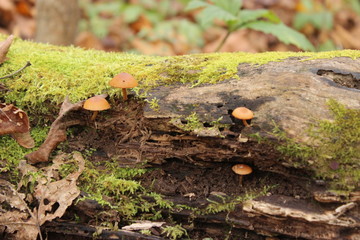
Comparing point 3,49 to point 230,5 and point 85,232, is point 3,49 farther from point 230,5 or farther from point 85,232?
point 230,5

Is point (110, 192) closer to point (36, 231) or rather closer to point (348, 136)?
point (36, 231)

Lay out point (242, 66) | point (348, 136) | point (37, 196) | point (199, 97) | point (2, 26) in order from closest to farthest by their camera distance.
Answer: point (348, 136)
point (37, 196)
point (199, 97)
point (242, 66)
point (2, 26)

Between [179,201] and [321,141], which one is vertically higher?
[321,141]

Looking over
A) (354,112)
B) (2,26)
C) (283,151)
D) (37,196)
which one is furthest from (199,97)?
(2,26)

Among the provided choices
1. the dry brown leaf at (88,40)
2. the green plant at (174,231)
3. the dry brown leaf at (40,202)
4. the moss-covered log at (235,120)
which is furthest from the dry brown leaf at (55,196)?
the dry brown leaf at (88,40)

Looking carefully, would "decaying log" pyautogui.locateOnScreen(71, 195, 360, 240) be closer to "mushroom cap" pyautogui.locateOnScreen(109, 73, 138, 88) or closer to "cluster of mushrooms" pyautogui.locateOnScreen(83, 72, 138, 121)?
"cluster of mushrooms" pyautogui.locateOnScreen(83, 72, 138, 121)

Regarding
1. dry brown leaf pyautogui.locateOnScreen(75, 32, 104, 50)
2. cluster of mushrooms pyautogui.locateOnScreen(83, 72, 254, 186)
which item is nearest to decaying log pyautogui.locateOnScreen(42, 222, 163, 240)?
cluster of mushrooms pyautogui.locateOnScreen(83, 72, 254, 186)
